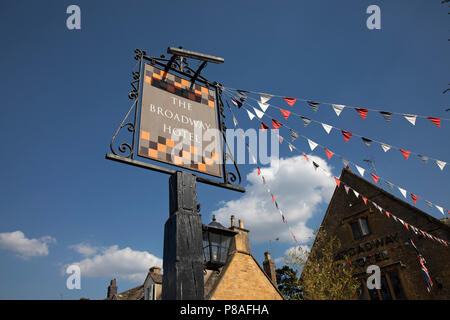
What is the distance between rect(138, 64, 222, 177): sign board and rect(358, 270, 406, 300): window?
12060mm

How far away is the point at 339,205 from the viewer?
15.5 m

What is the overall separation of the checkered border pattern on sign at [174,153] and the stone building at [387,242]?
11.7m

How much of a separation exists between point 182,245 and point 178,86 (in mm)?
2437

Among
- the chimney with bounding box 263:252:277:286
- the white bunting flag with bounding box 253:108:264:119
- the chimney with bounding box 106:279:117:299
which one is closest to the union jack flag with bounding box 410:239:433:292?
the chimney with bounding box 263:252:277:286

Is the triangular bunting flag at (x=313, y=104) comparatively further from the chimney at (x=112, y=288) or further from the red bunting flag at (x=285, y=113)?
the chimney at (x=112, y=288)

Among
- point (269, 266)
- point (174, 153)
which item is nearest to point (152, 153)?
point (174, 153)

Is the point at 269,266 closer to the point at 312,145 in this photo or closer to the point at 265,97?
the point at 312,145

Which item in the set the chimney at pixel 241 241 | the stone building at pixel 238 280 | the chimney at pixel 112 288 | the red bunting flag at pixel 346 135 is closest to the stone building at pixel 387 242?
the stone building at pixel 238 280

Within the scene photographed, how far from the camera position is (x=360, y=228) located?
14.0 meters

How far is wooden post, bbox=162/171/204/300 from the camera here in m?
2.67

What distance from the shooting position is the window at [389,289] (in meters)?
11.9

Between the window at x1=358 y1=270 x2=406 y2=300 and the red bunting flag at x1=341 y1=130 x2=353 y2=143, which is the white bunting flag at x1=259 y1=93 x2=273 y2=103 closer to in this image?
the red bunting flag at x1=341 y1=130 x2=353 y2=143
